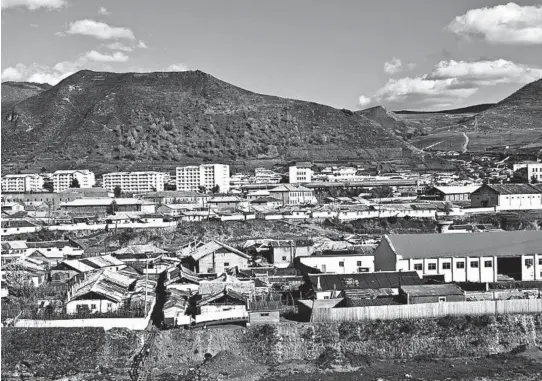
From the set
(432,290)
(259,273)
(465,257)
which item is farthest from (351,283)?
(465,257)

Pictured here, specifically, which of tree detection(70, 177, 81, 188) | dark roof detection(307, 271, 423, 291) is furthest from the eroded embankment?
tree detection(70, 177, 81, 188)

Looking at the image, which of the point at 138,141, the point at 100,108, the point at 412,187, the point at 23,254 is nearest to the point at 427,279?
the point at 23,254

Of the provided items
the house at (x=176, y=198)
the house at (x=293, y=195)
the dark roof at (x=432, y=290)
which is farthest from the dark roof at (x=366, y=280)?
the house at (x=293, y=195)

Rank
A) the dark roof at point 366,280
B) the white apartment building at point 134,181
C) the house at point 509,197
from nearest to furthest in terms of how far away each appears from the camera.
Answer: the dark roof at point 366,280 < the house at point 509,197 < the white apartment building at point 134,181

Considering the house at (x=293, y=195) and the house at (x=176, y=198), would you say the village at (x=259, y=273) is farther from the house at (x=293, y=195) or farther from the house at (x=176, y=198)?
the house at (x=293, y=195)

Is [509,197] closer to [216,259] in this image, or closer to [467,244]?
[467,244]

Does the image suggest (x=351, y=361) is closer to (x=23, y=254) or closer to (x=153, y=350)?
(x=153, y=350)
